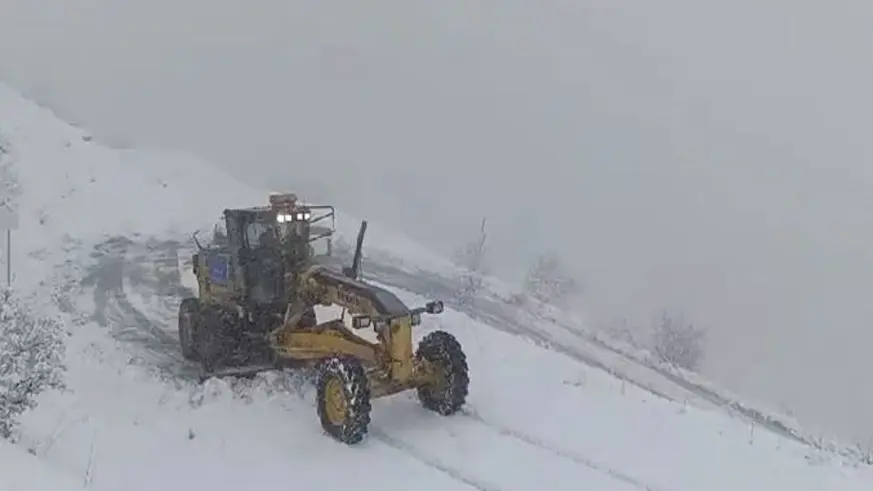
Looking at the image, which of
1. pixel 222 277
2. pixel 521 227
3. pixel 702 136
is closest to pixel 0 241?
pixel 222 277

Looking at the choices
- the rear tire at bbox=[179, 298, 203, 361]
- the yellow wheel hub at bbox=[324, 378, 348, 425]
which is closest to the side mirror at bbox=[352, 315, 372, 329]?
the yellow wheel hub at bbox=[324, 378, 348, 425]

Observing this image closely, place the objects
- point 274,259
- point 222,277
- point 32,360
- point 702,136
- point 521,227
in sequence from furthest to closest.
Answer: point 702,136, point 521,227, point 222,277, point 274,259, point 32,360

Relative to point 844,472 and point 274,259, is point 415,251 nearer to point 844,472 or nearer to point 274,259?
point 274,259

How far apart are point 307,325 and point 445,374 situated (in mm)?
2674

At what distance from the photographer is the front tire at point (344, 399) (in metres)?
A: 12.7

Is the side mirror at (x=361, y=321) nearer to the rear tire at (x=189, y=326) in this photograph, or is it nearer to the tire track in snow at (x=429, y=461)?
the tire track in snow at (x=429, y=461)

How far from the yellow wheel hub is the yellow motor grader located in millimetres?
16

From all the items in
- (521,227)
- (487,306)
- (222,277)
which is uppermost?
(222,277)

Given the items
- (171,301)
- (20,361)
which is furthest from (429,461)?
(171,301)

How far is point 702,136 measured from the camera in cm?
16250

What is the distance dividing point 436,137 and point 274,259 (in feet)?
398

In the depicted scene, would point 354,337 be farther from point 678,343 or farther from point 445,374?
point 678,343

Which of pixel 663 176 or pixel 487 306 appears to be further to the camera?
pixel 663 176

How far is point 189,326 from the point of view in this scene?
17.3 meters
